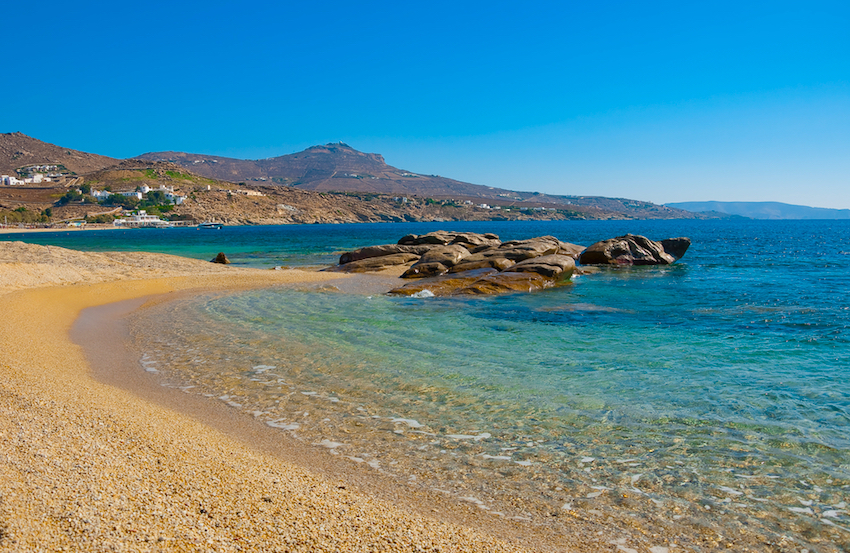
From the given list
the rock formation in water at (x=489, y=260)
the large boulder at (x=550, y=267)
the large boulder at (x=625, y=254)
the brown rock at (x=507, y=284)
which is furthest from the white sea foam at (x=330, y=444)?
the large boulder at (x=625, y=254)

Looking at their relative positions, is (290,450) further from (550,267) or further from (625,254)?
(625,254)

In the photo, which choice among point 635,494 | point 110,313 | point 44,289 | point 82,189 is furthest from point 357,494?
point 82,189

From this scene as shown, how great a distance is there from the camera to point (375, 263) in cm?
3353

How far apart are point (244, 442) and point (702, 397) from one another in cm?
744

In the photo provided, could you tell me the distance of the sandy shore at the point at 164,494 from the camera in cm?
401

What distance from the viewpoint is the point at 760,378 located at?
9805 millimetres

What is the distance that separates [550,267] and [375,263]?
1263cm

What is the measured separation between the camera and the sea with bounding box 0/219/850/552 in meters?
5.43

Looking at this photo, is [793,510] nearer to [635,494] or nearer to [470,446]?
[635,494]

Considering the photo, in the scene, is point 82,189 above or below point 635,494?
above

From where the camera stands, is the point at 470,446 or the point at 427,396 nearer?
the point at 470,446

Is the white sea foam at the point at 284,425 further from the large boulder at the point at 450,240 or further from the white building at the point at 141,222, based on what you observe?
the white building at the point at 141,222

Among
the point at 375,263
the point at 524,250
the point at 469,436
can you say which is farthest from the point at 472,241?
the point at 469,436

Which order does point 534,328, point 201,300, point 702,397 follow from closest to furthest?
point 702,397, point 534,328, point 201,300
